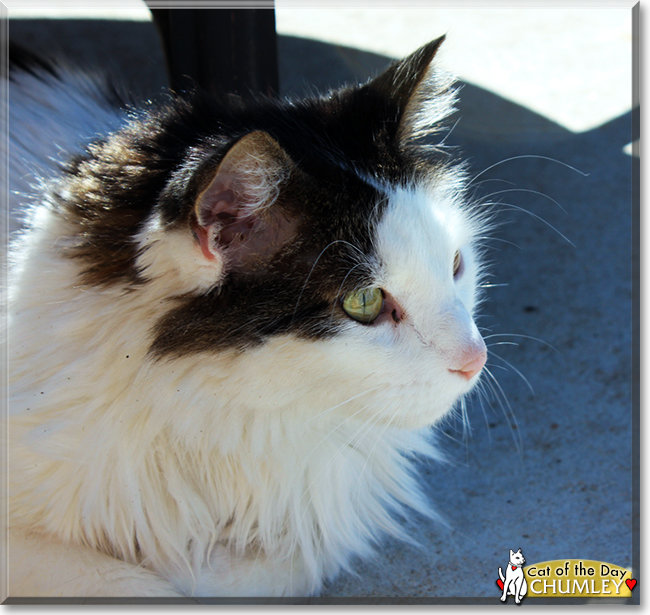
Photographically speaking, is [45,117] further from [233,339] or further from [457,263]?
[457,263]

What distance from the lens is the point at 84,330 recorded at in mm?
1365

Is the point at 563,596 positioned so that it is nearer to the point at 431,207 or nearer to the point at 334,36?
the point at 431,207

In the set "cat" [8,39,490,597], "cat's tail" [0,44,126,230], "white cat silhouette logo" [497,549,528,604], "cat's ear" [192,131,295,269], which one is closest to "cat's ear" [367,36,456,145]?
"cat" [8,39,490,597]

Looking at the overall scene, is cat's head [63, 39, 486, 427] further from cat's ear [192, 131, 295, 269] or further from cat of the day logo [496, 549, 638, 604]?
cat of the day logo [496, 549, 638, 604]

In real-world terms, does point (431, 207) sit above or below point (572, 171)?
below

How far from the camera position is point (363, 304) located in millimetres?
1258

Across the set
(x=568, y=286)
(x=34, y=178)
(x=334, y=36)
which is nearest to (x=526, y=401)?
(x=568, y=286)

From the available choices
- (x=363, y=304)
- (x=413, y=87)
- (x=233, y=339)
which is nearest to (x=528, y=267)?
(x=413, y=87)

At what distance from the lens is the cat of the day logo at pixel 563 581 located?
144cm

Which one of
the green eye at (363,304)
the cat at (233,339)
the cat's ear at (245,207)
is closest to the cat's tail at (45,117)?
the cat at (233,339)

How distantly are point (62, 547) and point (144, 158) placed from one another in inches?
30.5

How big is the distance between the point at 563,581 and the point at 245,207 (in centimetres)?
101

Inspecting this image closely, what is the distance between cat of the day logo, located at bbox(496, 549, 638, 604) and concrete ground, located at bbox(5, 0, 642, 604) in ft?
0.19

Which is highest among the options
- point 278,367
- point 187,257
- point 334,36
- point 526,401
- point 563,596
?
point 334,36
